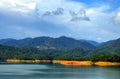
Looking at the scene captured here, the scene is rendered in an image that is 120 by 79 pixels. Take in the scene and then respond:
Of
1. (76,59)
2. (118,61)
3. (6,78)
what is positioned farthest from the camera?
(76,59)

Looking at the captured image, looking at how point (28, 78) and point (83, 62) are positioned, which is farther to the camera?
point (83, 62)

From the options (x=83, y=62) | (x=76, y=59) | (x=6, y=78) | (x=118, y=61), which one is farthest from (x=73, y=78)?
(x=76, y=59)

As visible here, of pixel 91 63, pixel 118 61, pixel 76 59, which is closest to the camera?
pixel 118 61

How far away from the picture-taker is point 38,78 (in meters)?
64.1

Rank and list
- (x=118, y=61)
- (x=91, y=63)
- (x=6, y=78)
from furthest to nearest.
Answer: (x=91, y=63), (x=118, y=61), (x=6, y=78)

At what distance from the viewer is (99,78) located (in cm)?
6525

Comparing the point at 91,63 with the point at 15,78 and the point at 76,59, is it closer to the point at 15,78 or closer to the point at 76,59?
the point at 76,59

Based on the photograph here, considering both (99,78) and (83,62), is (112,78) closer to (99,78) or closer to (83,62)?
(99,78)

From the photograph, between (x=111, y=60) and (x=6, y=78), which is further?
(x=111, y=60)

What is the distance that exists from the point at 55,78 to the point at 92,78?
7.02 m

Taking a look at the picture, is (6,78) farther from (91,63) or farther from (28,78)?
(91,63)

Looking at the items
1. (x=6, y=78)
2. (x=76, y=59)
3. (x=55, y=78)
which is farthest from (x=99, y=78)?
(x=76, y=59)

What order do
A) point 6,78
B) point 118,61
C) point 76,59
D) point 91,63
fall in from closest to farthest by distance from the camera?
point 6,78
point 118,61
point 91,63
point 76,59

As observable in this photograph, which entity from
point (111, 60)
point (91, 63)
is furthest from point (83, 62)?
point (111, 60)
